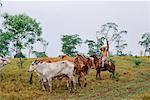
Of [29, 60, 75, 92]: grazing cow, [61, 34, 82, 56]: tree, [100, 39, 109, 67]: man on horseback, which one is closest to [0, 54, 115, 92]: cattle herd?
[29, 60, 75, 92]: grazing cow

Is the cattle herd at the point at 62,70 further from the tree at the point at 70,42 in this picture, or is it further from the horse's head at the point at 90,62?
the tree at the point at 70,42

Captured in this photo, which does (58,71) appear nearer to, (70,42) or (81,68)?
(81,68)

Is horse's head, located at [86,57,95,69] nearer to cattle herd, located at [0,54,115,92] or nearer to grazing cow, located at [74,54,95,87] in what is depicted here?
cattle herd, located at [0,54,115,92]

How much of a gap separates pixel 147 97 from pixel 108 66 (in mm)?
8252

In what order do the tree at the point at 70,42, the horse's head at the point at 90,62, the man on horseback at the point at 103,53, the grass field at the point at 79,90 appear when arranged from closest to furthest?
the grass field at the point at 79,90
the horse's head at the point at 90,62
the man on horseback at the point at 103,53
the tree at the point at 70,42

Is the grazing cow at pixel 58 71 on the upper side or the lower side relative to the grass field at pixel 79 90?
upper

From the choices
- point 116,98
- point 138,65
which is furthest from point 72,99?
point 138,65

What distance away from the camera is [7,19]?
2036 centimetres

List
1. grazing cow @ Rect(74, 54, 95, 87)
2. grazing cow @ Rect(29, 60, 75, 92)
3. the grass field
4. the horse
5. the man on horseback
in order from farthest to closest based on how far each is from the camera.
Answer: the horse, the man on horseback, grazing cow @ Rect(74, 54, 95, 87), grazing cow @ Rect(29, 60, 75, 92), the grass field

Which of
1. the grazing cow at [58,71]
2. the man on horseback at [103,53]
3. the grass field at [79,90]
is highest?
the man on horseback at [103,53]

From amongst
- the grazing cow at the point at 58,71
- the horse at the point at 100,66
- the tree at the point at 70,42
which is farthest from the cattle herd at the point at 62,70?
the tree at the point at 70,42

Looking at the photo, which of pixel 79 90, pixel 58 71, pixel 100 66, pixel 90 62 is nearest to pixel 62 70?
pixel 58 71

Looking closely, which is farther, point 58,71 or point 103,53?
point 103,53

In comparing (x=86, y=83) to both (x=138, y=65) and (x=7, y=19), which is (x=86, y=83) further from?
(x=138, y=65)
